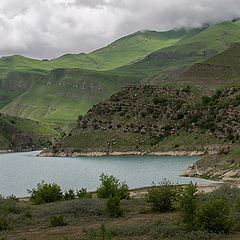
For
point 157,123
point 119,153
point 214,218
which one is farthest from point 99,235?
point 157,123

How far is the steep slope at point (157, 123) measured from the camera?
11831 centimetres

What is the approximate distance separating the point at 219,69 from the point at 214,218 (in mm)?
150923

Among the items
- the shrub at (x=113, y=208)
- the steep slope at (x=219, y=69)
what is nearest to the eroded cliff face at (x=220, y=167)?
the shrub at (x=113, y=208)

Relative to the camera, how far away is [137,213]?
34312 mm

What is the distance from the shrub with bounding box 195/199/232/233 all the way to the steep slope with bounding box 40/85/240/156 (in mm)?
83259

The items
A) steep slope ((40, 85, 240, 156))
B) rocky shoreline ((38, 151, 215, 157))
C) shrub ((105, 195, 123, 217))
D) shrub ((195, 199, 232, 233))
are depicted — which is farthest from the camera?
steep slope ((40, 85, 240, 156))

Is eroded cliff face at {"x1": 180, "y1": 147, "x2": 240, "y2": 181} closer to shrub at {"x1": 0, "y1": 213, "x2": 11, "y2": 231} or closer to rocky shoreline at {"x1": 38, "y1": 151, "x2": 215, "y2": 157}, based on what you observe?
shrub at {"x1": 0, "y1": 213, "x2": 11, "y2": 231}

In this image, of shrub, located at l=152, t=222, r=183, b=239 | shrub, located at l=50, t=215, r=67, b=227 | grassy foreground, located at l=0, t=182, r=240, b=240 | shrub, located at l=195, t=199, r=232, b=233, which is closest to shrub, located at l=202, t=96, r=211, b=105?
grassy foreground, located at l=0, t=182, r=240, b=240

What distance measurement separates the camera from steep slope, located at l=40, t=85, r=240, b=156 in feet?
388

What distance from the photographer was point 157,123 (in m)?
143

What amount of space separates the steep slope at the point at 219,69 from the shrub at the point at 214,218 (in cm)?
13822

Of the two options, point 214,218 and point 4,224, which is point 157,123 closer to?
point 4,224

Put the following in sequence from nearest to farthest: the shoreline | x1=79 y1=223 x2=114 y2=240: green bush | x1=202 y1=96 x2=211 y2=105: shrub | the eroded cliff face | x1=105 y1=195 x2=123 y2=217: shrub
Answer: x1=79 y1=223 x2=114 y2=240: green bush, x1=105 y1=195 x2=123 y2=217: shrub, the eroded cliff face, the shoreline, x1=202 y1=96 x2=211 y2=105: shrub

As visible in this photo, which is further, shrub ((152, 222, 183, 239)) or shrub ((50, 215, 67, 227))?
shrub ((50, 215, 67, 227))
